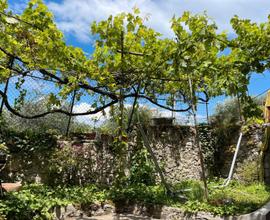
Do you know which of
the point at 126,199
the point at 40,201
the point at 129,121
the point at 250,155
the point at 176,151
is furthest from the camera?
the point at 176,151

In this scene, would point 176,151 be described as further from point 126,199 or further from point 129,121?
point 126,199

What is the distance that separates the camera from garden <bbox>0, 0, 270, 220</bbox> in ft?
17.3

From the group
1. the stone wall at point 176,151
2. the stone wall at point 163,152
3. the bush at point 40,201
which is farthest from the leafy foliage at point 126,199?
the stone wall at point 176,151

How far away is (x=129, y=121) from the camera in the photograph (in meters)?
8.39

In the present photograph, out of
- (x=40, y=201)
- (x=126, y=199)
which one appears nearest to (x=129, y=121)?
(x=126, y=199)

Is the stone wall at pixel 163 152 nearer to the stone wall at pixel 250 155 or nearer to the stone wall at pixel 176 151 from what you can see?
the stone wall at pixel 176 151

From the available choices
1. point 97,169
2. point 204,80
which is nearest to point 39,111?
point 97,169

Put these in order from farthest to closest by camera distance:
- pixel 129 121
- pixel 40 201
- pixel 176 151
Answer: pixel 176 151, pixel 129 121, pixel 40 201

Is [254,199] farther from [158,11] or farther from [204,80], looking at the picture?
[158,11]

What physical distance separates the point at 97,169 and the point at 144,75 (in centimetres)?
284

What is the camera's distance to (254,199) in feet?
21.5

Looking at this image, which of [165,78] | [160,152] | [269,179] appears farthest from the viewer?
[160,152]

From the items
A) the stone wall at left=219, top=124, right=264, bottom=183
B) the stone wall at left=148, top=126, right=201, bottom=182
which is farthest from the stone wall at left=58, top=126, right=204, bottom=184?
the stone wall at left=219, top=124, right=264, bottom=183

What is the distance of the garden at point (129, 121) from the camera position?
17.3 feet
